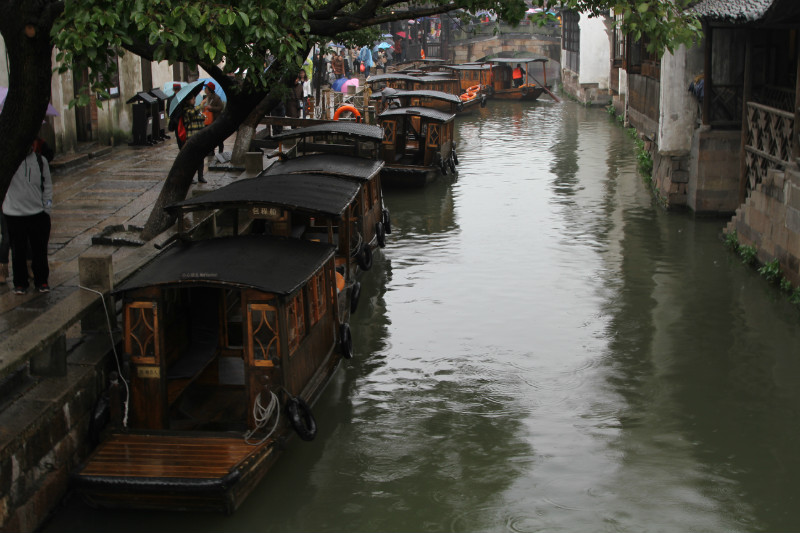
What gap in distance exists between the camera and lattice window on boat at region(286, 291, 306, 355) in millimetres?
8422

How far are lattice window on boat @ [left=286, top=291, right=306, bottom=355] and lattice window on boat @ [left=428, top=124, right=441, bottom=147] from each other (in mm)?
14166

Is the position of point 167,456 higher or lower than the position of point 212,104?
lower

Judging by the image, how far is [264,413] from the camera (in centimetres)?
805

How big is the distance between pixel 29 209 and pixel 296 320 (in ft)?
9.53

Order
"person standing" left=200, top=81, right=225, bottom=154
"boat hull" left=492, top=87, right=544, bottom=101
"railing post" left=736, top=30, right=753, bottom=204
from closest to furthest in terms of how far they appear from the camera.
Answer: "railing post" left=736, top=30, right=753, bottom=204 → "person standing" left=200, top=81, right=225, bottom=154 → "boat hull" left=492, top=87, right=544, bottom=101

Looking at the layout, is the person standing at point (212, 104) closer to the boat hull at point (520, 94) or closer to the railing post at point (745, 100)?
the railing post at point (745, 100)

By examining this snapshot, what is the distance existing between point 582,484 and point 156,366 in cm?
375

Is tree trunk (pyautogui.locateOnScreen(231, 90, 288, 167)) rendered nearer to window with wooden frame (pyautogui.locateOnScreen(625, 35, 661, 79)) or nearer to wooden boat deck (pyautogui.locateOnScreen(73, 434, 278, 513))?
window with wooden frame (pyautogui.locateOnScreen(625, 35, 661, 79))

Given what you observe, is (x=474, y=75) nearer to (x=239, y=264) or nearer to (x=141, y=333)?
(x=239, y=264)

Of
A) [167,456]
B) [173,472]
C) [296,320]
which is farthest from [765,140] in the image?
[173,472]

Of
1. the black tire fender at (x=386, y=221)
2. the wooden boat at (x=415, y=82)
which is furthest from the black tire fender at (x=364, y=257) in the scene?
the wooden boat at (x=415, y=82)

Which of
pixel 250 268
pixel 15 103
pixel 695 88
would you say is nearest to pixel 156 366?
pixel 250 268

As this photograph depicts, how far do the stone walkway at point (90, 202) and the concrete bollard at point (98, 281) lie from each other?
78 centimetres

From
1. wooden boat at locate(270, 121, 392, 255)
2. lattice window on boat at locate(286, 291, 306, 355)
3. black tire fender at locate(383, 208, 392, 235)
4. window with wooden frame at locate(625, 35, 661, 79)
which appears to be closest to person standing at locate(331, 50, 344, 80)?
window with wooden frame at locate(625, 35, 661, 79)
